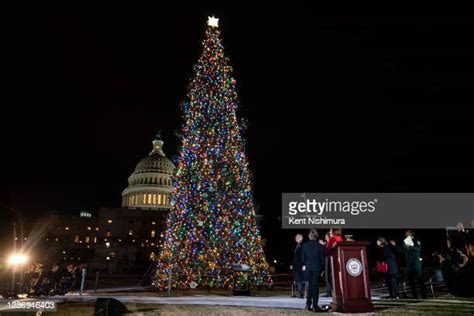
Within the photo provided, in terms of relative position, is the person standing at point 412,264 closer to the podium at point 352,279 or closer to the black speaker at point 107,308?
the podium at point 352,279

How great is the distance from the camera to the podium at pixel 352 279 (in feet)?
28.0

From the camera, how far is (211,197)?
73.4ft

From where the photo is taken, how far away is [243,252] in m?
21.6

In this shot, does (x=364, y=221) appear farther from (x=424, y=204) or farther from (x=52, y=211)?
(x=52, y=211)

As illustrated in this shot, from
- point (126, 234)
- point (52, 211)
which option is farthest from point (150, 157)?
point (52, 211)

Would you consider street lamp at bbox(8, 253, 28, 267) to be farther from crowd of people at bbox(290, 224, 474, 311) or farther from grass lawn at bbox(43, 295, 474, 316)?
crowd of people at bbox(290, 224, 474, 311)

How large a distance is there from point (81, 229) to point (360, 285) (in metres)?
127

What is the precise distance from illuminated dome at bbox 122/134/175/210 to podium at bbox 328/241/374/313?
107m

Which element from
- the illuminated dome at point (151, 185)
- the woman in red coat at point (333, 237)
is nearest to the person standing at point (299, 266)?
the woman in red coat at point (333, 237)

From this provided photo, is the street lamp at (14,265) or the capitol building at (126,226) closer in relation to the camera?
the street lamp at (14,265)

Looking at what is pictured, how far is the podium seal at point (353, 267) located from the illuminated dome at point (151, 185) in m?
107

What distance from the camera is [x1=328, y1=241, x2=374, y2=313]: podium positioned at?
8531 millimetres

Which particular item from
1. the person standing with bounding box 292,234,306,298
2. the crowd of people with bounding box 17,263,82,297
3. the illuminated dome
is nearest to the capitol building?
the illuminated dome

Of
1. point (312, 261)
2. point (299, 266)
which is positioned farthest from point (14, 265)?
point (312, 261)
